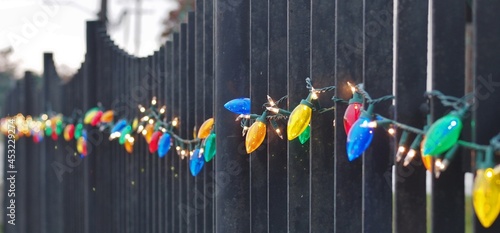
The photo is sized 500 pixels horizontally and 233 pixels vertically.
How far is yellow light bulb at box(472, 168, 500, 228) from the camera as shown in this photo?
1.26 metres

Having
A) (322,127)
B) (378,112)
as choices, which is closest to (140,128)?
(322,127)

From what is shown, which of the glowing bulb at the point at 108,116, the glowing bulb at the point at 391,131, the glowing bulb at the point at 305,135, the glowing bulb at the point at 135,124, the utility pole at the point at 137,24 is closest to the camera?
the glowing bulb at the point at 391,131

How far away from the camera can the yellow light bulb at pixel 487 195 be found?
4.15 ft

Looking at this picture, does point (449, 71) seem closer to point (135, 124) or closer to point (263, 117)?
point (263, 117)

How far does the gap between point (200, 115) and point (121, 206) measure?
5.18ft

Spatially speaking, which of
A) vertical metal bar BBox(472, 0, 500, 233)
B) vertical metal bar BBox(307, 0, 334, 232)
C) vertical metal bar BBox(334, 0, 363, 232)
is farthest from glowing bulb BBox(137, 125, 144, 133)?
vertical metal bar BBox(472, 0, 500, 233)

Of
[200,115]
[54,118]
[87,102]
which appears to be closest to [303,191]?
[200,115]

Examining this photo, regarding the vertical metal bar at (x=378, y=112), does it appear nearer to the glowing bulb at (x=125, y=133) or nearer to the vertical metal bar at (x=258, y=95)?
the vertical metal bar at (x=258, y=95)

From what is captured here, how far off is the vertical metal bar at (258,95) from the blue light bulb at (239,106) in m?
0.06

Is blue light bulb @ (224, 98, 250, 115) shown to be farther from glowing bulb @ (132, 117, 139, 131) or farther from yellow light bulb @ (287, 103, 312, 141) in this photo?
glowing bulb @ (132, 117, 139, 131)

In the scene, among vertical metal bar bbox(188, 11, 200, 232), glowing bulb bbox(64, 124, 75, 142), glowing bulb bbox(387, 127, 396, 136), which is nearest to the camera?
glowing bulb bbox(387, 127, 396, 136)

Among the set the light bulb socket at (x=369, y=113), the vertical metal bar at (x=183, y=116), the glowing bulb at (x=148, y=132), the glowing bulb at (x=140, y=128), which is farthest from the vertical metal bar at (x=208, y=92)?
the light bulb socket at (x=369, y=113)

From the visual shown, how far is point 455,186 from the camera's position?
1.45 m

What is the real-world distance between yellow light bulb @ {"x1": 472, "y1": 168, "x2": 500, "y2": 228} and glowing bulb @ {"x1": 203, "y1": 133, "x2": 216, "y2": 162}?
1.45 meters
